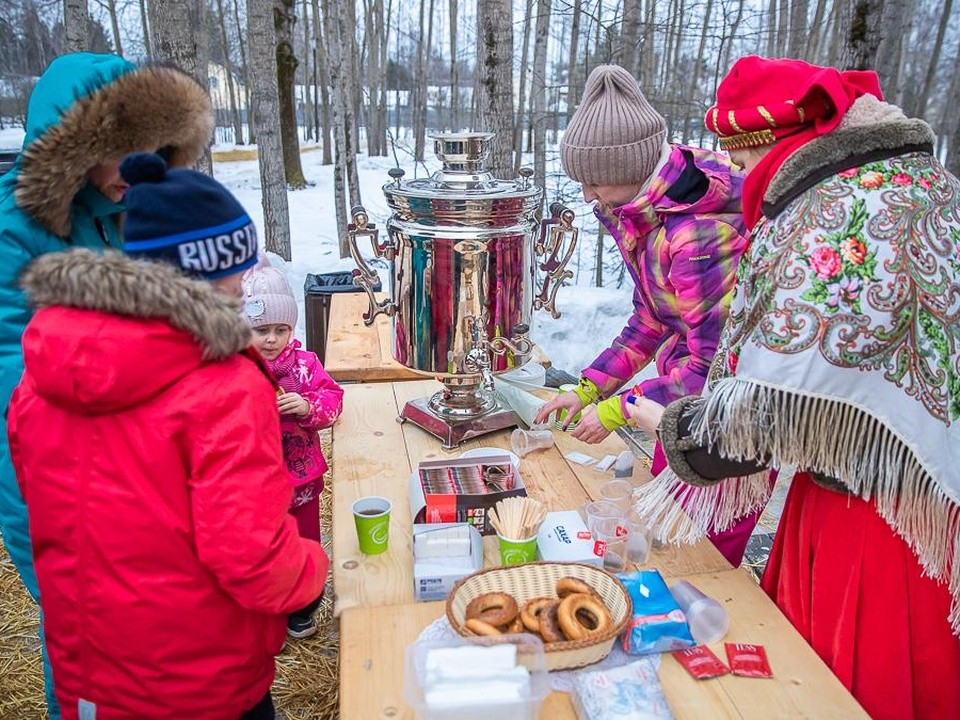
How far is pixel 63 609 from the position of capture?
4.76 feet

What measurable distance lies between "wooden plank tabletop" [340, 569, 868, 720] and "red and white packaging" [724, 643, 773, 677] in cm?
1

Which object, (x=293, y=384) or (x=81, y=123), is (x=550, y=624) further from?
(x=81, y=123)

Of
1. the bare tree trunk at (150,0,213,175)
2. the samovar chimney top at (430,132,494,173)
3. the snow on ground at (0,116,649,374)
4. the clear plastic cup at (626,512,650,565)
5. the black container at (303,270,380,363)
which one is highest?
the bare tree trunk at (150,0,213,175)

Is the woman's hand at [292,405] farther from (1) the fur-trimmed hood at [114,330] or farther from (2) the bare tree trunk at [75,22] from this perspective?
(2) the bare tree trunk at [75,22]

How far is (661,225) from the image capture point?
218 centimetres

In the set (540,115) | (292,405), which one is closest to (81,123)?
(292,405)

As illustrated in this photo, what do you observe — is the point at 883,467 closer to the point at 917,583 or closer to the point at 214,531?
the point at 917,583

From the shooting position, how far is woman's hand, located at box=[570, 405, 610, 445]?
221 centimetres

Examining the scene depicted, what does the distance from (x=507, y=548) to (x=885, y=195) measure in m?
1.09

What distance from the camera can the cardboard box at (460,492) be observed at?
1916 mm

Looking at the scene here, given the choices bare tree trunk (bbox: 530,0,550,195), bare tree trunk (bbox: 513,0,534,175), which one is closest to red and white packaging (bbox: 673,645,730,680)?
bare tree trunk (bbox: 530,0,550,195)

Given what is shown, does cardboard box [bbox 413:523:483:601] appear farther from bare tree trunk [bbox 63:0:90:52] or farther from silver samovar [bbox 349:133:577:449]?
bare tree trunk [bbox 63:0:90:52]

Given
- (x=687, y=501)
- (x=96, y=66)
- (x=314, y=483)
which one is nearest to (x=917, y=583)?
(x=687, y=501)

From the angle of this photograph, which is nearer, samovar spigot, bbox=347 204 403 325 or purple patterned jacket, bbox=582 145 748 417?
purple patterned jacket, bbox=582 145 748 417
